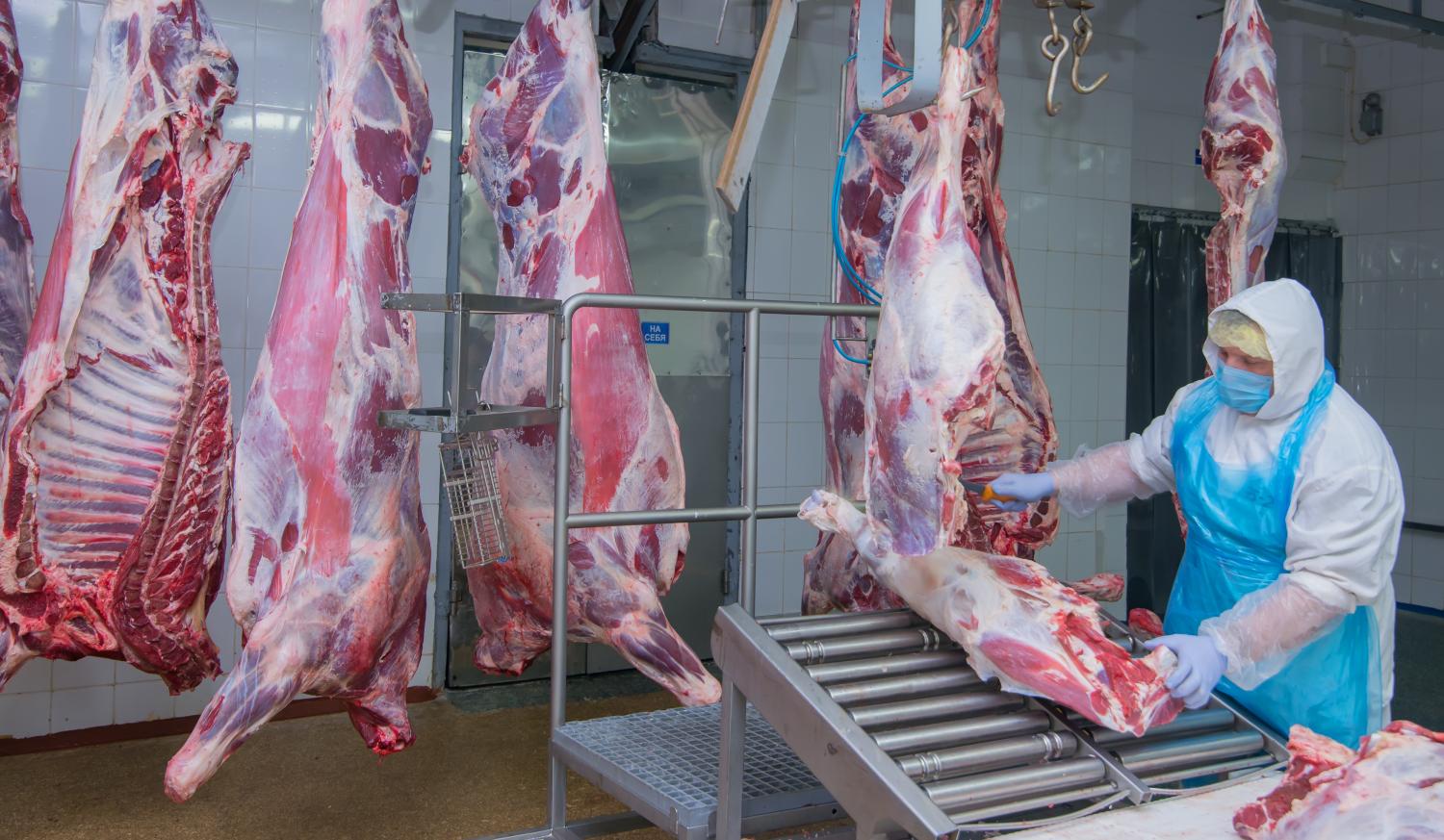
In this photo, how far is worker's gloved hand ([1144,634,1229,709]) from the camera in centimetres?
188

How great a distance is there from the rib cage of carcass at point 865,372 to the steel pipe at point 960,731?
3.39 feet

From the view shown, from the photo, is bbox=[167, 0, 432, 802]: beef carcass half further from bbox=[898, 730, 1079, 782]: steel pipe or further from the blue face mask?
the blue face mask

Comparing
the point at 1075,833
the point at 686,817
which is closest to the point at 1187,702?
the point at 1075,833

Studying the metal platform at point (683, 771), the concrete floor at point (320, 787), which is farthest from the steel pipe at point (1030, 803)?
the concrete floor at point (320, 787)

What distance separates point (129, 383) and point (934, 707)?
1851mm

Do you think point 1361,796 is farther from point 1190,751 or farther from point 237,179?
point 237,179

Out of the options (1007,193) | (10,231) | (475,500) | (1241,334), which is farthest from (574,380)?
(1007,193)

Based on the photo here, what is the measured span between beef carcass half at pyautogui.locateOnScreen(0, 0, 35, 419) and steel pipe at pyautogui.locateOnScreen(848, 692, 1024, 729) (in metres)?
2.07

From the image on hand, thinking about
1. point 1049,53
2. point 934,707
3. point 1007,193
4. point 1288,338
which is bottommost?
point 934,707

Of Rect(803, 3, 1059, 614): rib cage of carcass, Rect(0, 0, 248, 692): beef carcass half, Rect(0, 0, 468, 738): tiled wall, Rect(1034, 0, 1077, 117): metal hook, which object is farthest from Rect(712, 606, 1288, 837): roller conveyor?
Rect(0, 0, 468, 738): tiled wall

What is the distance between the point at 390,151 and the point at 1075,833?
1.96m

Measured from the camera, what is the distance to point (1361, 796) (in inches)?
62.8

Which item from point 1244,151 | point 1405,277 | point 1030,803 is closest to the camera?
point 1030,803

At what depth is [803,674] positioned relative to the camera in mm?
1812
